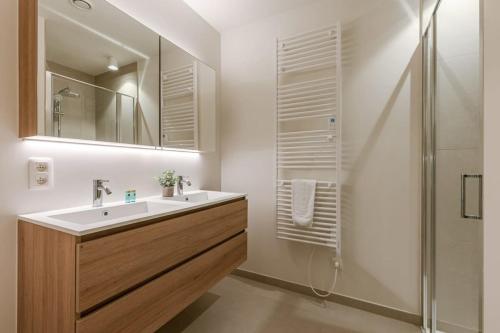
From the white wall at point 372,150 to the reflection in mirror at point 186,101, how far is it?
0.50 metres

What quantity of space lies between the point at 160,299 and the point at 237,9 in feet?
7.64

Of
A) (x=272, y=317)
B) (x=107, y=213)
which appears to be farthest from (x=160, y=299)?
(x=272, y=317)

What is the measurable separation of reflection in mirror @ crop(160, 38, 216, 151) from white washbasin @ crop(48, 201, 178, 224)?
519 millimetres

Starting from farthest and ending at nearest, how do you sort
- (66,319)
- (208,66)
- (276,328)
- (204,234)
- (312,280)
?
(208,66) < (312,280) < (276,328) < (204,234) < (66,319)

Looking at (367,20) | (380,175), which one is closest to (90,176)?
(380,175)

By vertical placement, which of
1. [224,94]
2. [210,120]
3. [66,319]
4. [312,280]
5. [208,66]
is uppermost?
[208,66]

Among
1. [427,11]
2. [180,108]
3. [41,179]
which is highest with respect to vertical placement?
[427,11]

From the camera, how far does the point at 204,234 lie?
4.78ft

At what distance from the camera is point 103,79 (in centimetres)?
141

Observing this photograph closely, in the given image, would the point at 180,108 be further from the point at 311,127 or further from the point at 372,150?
the point at 372,150

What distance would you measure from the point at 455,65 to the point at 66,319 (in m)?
2.11

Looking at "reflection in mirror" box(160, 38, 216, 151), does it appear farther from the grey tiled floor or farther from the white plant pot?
the grey tiled floor

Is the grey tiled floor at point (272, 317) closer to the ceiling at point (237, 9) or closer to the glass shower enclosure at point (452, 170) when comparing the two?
the glass shower enclosure at point (452, 170)

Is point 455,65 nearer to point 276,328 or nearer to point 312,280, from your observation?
point 312,280
